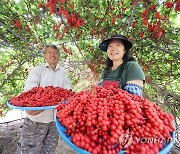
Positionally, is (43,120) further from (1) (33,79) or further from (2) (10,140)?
(2) (10,140)

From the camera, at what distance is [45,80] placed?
2.15m

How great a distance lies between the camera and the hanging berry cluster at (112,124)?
758mm

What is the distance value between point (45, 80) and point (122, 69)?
1.11 m

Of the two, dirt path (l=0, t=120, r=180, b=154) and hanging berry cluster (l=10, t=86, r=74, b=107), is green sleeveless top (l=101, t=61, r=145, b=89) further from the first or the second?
dirt path (l=0, t=120, r=180, b=154)

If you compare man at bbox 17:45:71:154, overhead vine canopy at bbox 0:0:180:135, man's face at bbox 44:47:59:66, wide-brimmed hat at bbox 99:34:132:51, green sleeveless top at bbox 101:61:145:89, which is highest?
overhead vine canopy at bbox 0:0:180:135

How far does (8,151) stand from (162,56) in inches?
154

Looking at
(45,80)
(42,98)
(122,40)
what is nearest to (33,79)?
(45,80)

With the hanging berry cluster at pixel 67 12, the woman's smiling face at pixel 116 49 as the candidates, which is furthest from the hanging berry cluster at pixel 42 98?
the hanging berry cluster at pixel 67 12

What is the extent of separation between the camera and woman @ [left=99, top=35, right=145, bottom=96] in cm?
142

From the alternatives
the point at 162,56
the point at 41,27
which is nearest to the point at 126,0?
the point at 162,56

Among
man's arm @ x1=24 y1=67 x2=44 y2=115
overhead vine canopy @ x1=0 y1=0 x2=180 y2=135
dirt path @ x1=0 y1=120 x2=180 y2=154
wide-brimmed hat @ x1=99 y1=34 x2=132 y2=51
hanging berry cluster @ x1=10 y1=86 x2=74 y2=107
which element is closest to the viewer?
hanging berry cluster @ x1=10 y1=86 x2=74 y2=107

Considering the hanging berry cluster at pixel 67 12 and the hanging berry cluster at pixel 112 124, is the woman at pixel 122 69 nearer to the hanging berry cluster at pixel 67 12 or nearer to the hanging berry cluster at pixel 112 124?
the hanging berry cluster at pixel 112 124

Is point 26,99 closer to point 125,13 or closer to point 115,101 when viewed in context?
point 115,101

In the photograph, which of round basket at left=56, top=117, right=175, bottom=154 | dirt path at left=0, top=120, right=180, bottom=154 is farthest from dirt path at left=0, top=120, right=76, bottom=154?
round basket at left=56, top=117, right=175, bottom=154
